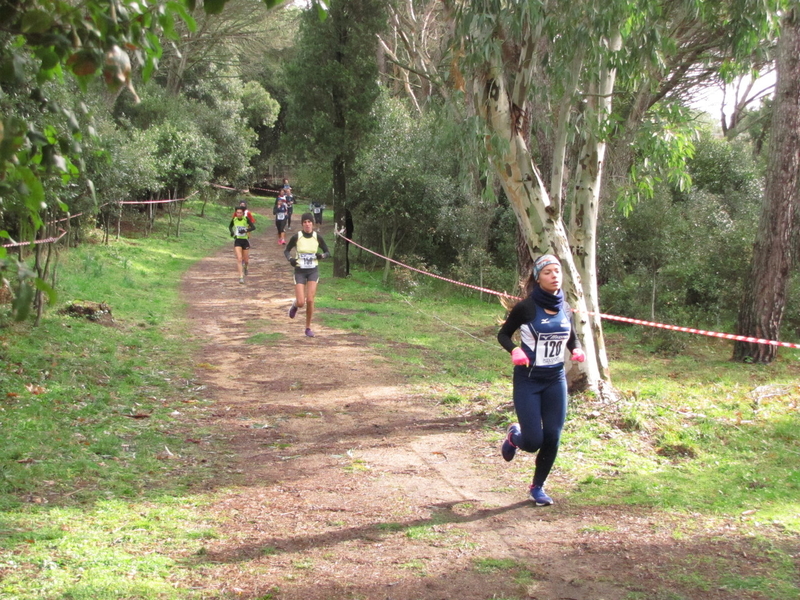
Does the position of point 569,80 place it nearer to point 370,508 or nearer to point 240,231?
point 370,508

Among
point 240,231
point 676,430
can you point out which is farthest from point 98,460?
point 240,231

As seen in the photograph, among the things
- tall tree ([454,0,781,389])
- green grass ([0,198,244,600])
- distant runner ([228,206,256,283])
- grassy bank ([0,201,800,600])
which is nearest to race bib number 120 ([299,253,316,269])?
grassy bank ([0,201,800,600])

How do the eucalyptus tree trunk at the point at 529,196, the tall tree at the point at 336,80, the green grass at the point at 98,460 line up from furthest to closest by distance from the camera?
the tall tree at the point at 336,80 < the eucalyptus tree trunk at the point at 529,196 < the green grass at the point at 98,460

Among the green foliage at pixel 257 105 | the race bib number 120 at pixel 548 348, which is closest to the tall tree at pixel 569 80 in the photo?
the race bib number 120 at pixel 548 348

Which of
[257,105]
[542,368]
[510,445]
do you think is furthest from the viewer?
[257,105]

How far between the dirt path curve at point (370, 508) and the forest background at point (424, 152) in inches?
97.7

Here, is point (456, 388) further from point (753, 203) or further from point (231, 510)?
point (753, 203)

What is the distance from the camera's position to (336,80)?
18.2 m

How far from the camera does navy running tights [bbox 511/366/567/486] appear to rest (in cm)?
555

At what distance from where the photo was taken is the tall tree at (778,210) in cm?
1229

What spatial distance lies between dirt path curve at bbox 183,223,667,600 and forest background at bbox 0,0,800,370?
248cm

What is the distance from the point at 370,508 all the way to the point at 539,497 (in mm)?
1286

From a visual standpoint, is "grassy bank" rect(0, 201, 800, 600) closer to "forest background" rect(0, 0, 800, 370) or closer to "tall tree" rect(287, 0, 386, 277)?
"forest background" rect(0, 0, 800, 370)

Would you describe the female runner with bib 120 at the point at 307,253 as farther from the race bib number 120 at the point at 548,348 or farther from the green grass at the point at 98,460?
the race bib number 120 at the point at 548,348
